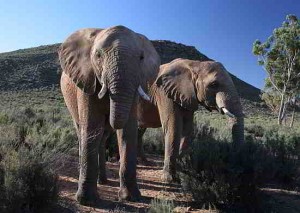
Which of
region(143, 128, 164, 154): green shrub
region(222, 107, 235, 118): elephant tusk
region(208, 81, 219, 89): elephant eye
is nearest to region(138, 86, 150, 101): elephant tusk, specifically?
region(222, 107, 235, 118): elephant tusk

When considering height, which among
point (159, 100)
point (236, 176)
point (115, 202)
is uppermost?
point (159, 100)

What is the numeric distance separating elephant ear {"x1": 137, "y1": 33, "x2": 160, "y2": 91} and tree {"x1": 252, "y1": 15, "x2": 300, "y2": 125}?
28603 mm

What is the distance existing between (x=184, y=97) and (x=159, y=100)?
2.56 feet

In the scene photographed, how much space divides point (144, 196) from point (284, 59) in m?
30.7

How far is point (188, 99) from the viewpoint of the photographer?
8.49 m

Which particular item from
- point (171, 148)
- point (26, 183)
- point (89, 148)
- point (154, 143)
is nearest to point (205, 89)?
point (171, 148)

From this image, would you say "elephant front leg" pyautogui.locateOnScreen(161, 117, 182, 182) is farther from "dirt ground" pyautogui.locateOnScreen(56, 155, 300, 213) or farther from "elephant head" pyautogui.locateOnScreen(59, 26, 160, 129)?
"elephant head" pyautogui.locateOnScreen(59, 26, 160, 129)

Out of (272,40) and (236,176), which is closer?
(236,176)

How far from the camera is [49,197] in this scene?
5.32 meters

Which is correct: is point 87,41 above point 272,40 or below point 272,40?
below

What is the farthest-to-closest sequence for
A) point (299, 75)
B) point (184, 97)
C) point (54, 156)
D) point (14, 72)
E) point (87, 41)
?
point (14, 72) → point (299, 75) → point (184, 97) → point (87, 41) → point (54, 156)

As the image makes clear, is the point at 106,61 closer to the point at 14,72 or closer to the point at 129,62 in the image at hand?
the point at 129,62

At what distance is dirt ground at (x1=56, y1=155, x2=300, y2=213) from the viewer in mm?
5949

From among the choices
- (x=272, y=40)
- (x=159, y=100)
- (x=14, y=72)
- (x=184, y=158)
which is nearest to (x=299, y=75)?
(x=272, y=40)
